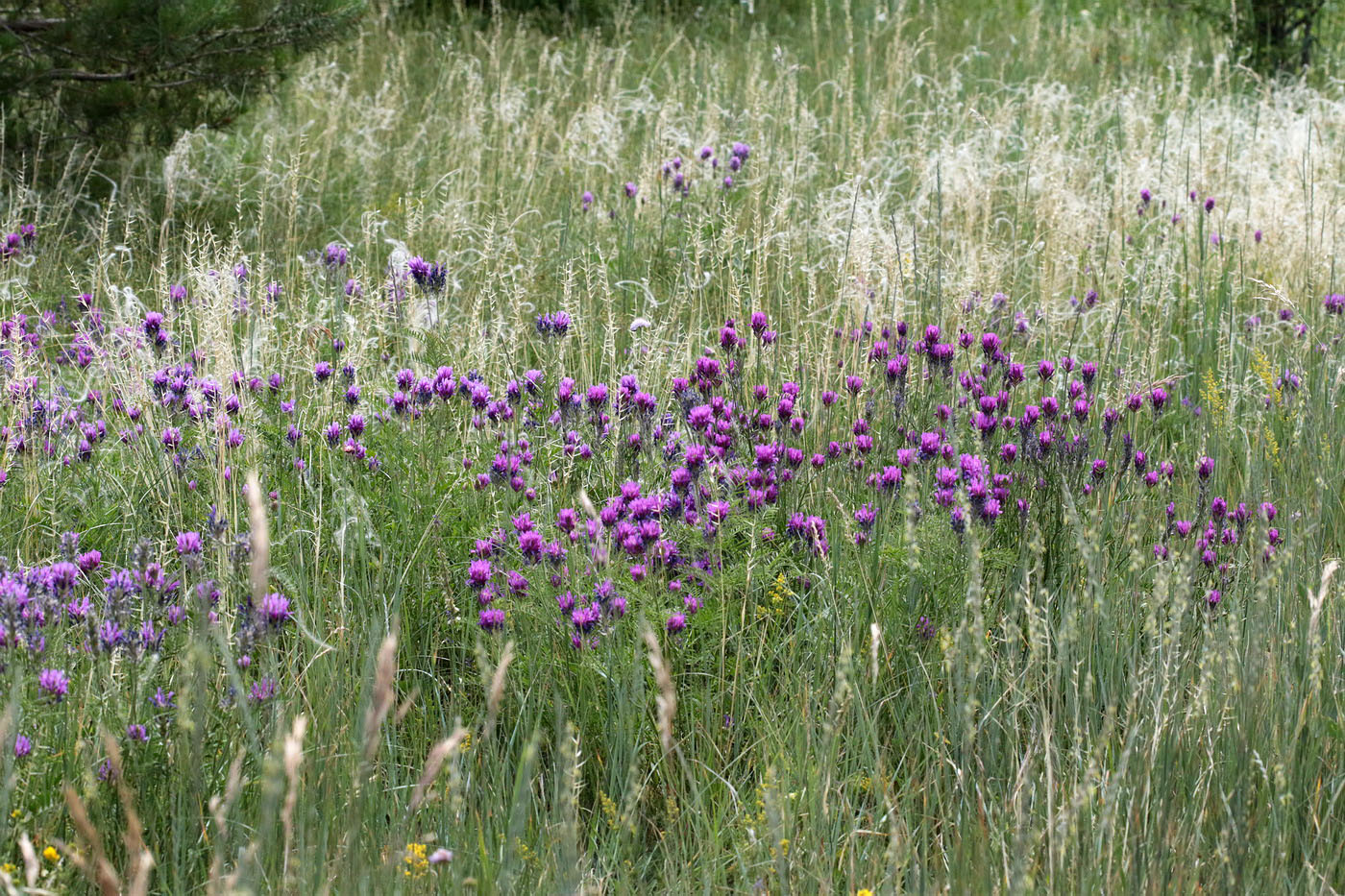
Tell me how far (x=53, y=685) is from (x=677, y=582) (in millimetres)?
1069

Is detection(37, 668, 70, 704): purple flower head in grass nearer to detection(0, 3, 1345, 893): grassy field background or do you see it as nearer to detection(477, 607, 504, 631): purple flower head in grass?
detection(0, 3, 1345, 893): grassy field background

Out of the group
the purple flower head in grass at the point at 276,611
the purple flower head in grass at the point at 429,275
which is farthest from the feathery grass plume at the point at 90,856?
the purple flower head in grass at the point at 429,275

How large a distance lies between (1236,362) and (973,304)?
33.4 inches

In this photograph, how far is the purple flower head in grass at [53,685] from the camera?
1.73 metres

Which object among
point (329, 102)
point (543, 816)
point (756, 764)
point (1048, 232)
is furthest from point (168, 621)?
point (329, 102)

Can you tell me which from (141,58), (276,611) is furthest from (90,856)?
(141,58)

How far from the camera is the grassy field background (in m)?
1.69

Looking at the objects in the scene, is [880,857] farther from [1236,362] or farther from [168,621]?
[1236,362]

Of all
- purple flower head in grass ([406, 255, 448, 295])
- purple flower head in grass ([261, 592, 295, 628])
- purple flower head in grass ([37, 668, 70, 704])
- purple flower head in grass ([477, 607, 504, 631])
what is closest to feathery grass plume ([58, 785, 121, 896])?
purple flower head in grass ([37, 668, 70, 704])

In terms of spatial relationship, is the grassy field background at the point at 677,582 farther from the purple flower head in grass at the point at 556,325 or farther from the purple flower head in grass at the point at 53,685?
the purple flower head in grass at the point at 556,325

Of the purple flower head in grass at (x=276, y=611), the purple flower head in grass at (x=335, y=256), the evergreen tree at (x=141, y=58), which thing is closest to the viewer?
the purple flower head in grass at (x=276, y=611)

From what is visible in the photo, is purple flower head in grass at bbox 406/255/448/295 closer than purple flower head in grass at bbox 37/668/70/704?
No

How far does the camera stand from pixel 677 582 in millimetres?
2250

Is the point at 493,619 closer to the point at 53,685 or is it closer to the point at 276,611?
the point at 276,611
